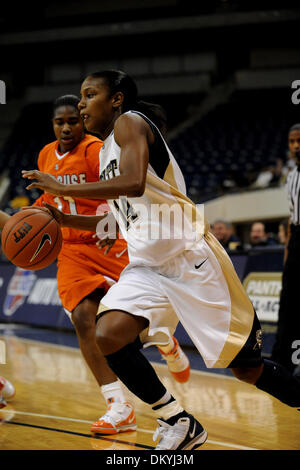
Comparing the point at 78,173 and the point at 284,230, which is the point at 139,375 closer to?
the point at 78,173

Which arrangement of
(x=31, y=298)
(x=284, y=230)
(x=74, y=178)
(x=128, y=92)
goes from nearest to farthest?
(x=128, y=92) < (x=74, y=178) < (x=284, y=230) < (x=31, y=298)

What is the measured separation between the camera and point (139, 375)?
260 centimetres

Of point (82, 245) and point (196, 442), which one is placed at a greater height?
point (82, 245)

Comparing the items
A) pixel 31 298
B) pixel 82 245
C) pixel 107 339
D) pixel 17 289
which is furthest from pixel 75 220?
pixel 17 289

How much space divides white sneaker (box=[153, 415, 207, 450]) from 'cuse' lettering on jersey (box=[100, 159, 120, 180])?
1118 millimetres

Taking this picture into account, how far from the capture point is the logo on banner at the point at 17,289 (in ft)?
29.7

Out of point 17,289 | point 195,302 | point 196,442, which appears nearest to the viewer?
point 195,302

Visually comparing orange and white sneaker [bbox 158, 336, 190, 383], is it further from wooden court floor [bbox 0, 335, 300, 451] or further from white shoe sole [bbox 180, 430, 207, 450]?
white shoe sole [bbox 180, 430, 207, 450]

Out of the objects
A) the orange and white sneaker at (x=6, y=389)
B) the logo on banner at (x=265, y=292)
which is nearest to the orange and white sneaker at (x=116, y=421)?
the orange and white sneaker at (x=6, y=389)

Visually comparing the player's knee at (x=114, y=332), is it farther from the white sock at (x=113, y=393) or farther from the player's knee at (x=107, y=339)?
the white sock at (x=113, y=393)

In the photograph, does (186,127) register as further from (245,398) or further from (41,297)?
(245,398)

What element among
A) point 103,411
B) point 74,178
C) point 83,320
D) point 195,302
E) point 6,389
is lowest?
point 103,411

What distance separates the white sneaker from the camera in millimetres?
2631

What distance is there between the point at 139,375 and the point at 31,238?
0.83 m
